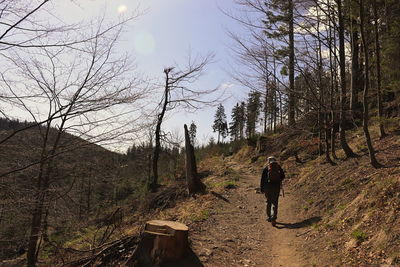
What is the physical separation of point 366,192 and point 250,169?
12756mm

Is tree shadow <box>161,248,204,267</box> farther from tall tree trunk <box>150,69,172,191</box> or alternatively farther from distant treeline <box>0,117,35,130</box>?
tall tree trunk <box>150,69,172,191</box>

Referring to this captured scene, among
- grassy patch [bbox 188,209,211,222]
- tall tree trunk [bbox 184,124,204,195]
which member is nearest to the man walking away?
grassy patch [bbox 188,209,211,222]

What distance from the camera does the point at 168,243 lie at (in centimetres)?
541

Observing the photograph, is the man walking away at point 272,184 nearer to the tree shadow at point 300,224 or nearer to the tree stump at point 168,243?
the tree shadow at point 300,224

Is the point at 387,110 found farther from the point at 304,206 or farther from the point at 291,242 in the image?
the point at 291,242

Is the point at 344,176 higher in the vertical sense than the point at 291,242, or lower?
higher

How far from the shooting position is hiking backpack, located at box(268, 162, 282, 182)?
8.17m

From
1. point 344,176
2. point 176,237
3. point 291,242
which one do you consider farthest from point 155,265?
point 344,176

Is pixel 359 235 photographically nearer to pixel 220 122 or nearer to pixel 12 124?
pixel 12 124

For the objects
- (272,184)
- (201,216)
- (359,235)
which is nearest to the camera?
(359,235)

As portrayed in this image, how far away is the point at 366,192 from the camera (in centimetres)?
640

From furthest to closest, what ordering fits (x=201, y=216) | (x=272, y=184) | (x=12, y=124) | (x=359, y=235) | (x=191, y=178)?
(x=191, y=178) < (x=201, y=216) < (x=272, y=184) < (x=359, y=235) < (x=12, y=124)

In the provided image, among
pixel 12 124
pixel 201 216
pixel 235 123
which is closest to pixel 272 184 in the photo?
pixel 201 216

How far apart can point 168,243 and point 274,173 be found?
3.93 metres
